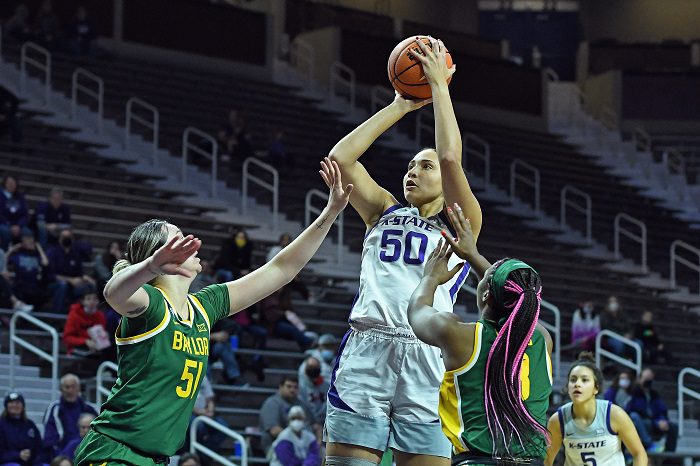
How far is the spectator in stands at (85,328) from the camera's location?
45.3 feet

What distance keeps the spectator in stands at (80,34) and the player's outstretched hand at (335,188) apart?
1769 centimetres

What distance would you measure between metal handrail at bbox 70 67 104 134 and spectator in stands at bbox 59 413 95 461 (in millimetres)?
9733

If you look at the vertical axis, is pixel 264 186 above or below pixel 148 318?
above

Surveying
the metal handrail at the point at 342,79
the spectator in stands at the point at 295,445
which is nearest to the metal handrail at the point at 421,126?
the metal handrail at the point at 342,79

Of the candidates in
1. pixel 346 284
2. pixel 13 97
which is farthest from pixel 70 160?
pixel 346 284

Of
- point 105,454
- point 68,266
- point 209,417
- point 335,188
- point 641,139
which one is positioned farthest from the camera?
point 641,139

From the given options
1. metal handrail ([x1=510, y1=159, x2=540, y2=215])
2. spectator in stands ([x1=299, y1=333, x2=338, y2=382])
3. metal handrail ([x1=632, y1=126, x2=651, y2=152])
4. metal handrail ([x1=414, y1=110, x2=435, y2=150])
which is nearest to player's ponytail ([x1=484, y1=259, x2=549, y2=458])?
spectator in stands ([x1=299, y1=333, x2=338, y2=382])

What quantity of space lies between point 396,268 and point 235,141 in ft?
51.7

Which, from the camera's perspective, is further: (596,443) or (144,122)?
(144,122)

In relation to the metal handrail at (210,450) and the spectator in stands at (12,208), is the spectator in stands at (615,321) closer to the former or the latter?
the metal handrail at (210,450)

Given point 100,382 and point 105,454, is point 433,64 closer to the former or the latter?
point 105,454

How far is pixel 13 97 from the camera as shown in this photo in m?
18.7

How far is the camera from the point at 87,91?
69.3 ft

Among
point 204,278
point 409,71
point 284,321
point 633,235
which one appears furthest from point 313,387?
point 633,235
